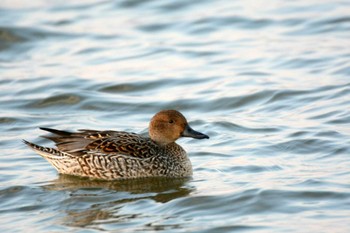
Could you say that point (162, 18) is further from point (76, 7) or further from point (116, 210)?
point (116, 210)

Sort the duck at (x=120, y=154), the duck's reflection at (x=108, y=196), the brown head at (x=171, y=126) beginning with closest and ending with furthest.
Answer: the duck's reflection at (x=108, y=196) < the duck at (x=120, y=154) < the brown head at (x=171, y=126)

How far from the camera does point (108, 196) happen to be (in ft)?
34.8

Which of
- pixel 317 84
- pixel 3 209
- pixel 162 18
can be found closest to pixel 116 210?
pixel 3 209

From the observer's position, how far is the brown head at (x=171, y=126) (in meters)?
11.5

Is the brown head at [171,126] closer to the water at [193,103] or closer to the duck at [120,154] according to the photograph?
the duck at [120,154]

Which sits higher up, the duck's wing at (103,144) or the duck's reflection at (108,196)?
A: the duck's wing at (103,144)

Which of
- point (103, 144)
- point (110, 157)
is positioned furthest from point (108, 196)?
point (103, 144)

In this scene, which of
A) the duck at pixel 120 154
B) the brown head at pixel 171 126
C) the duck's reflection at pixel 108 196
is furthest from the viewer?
the brown head at pixel 171 126

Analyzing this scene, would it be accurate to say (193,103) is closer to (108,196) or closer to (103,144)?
(103,144)

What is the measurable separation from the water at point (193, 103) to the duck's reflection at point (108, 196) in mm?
22

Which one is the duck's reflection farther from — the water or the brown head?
the brown head

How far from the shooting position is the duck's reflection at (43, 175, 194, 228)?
9727 millimetres

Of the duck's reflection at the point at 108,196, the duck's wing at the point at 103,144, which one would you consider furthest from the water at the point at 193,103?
the duck's wing at the point at 103,144

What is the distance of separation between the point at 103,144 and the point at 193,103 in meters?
3.62
